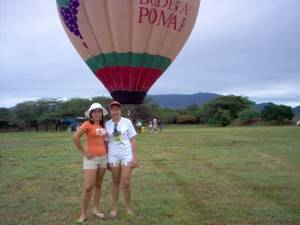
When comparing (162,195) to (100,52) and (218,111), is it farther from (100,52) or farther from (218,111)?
(218,111)

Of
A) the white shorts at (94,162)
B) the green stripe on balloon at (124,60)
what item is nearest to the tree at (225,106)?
the green stripe on balloon at (124,60)

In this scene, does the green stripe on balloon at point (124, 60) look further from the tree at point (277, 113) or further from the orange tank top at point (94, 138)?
the tree at point (277, 113)

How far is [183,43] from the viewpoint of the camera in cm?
985

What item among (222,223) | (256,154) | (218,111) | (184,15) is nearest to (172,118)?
(218,111)

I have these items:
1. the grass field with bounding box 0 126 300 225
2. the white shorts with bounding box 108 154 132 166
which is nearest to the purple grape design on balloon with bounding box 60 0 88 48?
the grass field with bounding box 0 126 300 225

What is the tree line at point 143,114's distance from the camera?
4494 centimetres

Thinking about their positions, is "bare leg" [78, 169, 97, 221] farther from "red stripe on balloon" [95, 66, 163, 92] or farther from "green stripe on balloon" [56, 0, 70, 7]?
"green stripe on balloon" [56, 0, 70, 7]

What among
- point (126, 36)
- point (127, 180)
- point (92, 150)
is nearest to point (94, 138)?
point (92, 150)

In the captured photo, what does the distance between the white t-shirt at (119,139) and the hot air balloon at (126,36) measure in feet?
Result: 9.64

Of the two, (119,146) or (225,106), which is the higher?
(225,106)

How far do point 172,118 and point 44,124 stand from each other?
16642 mm

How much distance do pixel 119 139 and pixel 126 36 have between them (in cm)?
382

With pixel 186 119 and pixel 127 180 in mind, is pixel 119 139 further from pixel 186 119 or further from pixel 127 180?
pixel 186 119

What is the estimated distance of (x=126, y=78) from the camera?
28.7ft
